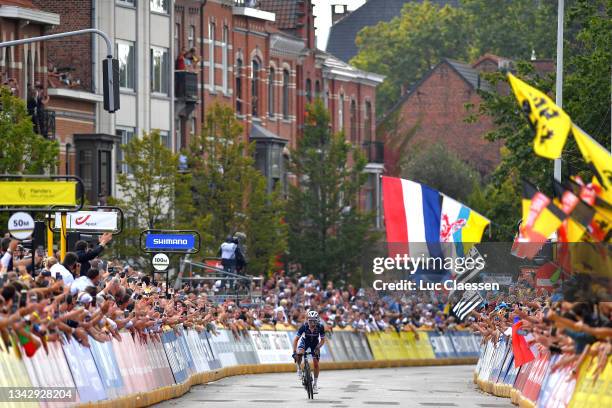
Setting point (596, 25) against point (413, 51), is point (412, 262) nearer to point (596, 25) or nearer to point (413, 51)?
point (596, 25)

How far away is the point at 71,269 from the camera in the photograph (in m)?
25.8

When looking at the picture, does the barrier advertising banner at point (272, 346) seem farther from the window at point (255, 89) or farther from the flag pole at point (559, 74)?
the window at point (255, 89)

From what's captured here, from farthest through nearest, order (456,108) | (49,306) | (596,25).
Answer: (456,108) → (596,25) → (49,306)

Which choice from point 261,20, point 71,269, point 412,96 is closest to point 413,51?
point 412,96

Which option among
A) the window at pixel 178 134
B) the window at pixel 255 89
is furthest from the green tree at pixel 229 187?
the window at pixel 255 89

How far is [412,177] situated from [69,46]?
37.2 metres

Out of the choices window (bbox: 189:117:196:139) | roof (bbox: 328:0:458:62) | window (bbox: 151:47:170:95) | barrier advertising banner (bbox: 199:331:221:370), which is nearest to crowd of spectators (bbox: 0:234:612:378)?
barrier advertising banner (bbox: 199:331:221:370)

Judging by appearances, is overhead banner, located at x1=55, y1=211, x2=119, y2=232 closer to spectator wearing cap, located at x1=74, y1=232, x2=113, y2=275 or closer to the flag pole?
spectator wearing cap, located at x1=74, y1=232, x2=113, y2=275

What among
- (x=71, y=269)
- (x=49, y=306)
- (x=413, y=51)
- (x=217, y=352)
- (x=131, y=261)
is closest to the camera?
(x=49, y=306)

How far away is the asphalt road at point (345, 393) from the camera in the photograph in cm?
2917

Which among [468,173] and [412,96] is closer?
[468,173]

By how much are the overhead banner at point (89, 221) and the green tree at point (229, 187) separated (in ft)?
96.5

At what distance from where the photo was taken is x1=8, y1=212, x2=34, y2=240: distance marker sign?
23484mm

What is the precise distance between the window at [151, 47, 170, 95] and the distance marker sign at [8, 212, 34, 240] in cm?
4049
